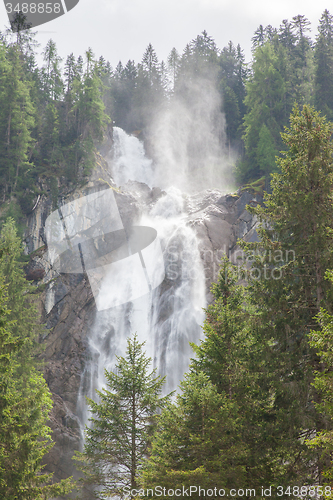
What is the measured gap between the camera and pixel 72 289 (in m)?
31.5

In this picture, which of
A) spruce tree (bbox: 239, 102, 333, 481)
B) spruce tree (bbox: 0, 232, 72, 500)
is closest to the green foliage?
spruce tree (bbox: 239, 102, 333, 481)

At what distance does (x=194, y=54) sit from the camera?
60500 millimetres

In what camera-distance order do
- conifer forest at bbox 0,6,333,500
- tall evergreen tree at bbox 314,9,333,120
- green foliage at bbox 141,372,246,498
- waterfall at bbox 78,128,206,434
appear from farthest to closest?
tall evergreen tree at bbox 314,9,333,120 < waterfall at bbox 78,128,206,434 < conifer forest at bbox 0,6,333,500 < green foliage at bbox 141,372,246,498

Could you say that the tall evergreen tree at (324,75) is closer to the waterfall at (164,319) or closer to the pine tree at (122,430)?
the waterfall at (164,319)

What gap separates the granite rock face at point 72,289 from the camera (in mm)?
25562

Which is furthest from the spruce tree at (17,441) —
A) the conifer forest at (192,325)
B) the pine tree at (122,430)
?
the pine tree at (122,430)

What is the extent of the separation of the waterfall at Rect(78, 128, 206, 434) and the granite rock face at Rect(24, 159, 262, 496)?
60 centimetres

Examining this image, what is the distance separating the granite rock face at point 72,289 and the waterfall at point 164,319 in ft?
1.96

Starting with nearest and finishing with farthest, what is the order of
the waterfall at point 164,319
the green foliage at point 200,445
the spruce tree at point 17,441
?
the green foliage at point 200,445, the spruce tree at point 17,441, the waterfall at point 164,319

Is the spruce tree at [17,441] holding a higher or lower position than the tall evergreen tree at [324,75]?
lower

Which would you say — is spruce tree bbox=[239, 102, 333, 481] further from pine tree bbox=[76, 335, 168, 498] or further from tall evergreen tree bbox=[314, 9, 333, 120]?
tall evergreen tree bbox=[314, 9, 333, 120]

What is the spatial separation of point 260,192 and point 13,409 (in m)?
29.6

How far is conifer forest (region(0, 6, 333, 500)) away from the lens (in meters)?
9.73

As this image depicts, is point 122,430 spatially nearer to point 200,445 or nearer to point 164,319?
point 200,445
